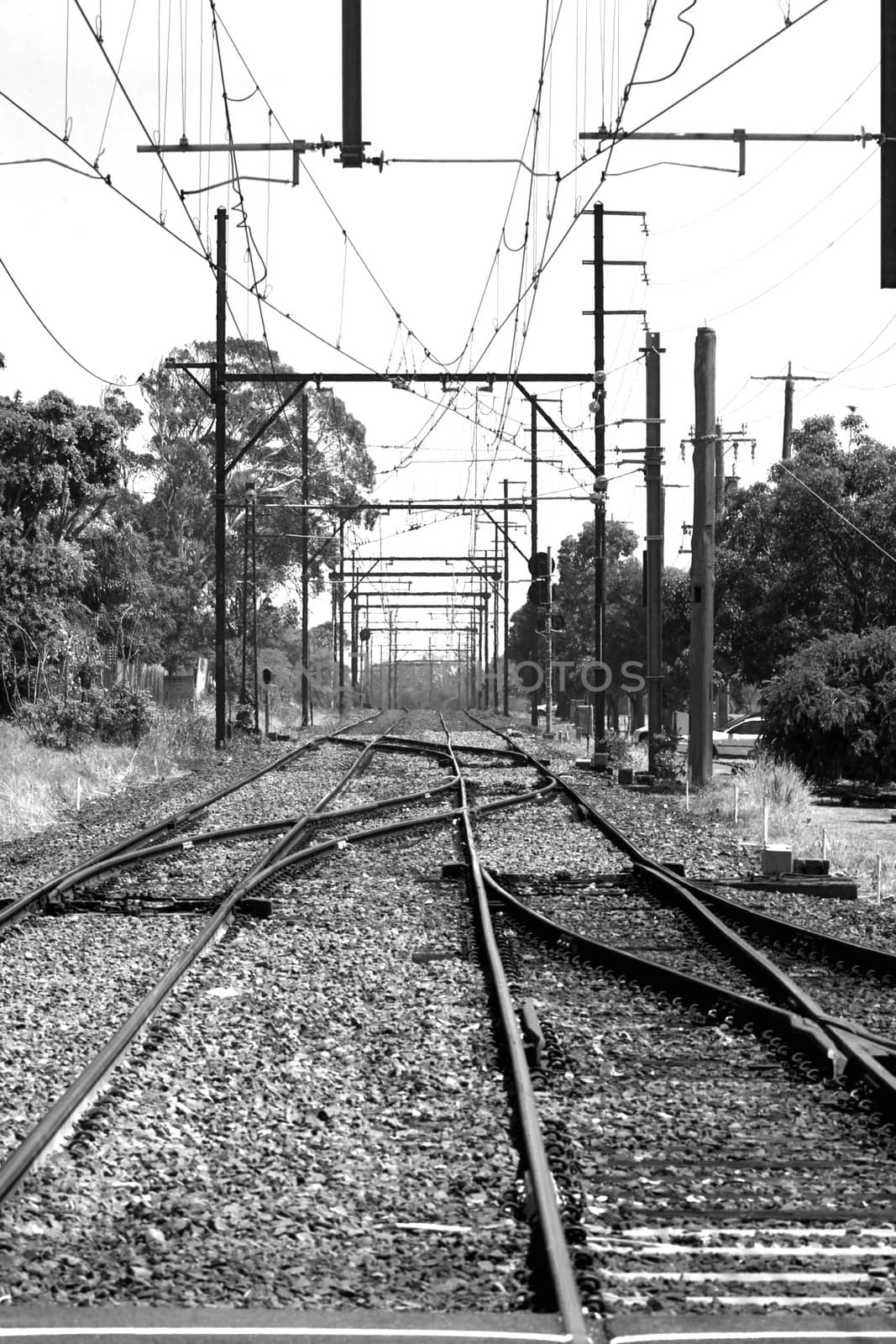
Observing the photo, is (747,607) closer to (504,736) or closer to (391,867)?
(504,736)

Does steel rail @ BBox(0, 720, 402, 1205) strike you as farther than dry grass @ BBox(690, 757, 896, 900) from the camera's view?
No

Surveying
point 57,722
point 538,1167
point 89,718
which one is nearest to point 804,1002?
point 538,1167

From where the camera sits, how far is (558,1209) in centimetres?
502

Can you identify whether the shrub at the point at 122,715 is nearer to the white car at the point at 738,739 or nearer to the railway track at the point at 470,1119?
the white car at the point at 738,739

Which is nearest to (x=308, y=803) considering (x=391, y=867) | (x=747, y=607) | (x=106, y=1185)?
(x=391, y=867)

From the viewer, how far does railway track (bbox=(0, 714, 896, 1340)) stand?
4.64 m

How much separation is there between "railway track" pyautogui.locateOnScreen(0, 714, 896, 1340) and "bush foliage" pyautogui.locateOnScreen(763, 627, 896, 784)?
53.4ft

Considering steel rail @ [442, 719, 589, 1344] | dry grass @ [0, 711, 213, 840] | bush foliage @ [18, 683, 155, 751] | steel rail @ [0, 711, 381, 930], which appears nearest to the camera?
steel rail @ [442, 719, 589, 1344]

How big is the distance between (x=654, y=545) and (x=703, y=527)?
3.57m

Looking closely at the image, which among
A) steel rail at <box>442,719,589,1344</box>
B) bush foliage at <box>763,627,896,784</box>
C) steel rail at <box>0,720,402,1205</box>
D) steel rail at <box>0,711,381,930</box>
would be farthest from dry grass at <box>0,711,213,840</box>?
bush foliage at <box>763,627,896,784</box>

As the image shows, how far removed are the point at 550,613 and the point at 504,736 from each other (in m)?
3.41

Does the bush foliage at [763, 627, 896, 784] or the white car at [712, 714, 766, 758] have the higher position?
the bush foliage at [763, 627, 896, 784]

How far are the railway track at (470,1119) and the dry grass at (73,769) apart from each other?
7992 millimetres

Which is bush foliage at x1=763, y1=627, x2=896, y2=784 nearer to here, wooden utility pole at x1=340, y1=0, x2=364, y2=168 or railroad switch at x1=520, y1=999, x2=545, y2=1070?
wooden utility pole at x1=340, y1=0, x2=364, y2=168
